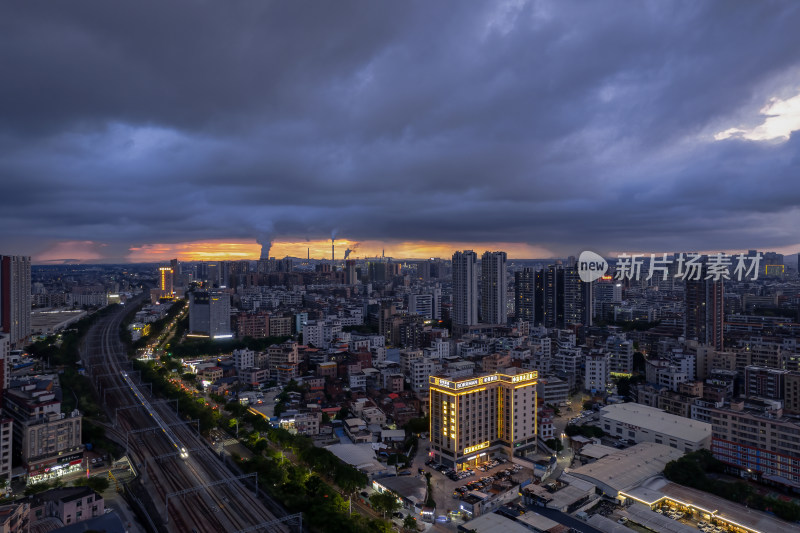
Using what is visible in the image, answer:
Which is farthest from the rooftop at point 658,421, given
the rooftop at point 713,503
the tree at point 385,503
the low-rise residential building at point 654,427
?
the tree at point 385,503

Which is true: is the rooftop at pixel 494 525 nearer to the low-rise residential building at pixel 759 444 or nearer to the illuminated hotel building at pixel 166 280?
the low-rise residential building at pixel 759 444

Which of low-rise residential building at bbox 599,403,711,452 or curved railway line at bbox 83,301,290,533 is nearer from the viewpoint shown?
curved railway line at bbox 83,301,290,533

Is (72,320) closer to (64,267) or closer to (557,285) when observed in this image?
(557,285)

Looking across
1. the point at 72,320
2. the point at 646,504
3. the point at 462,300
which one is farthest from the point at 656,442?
the point at 72,320

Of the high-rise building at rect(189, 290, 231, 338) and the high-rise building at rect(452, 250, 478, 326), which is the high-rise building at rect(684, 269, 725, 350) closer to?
the high-rise building at rect(452, 250, 478, 326)

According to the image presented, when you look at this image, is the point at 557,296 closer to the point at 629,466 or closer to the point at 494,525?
the point at 629,466

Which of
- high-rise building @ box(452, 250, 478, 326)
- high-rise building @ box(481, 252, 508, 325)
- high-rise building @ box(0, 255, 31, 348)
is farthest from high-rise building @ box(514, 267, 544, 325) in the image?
high-rise building @ box(0, 255, 31, 348)

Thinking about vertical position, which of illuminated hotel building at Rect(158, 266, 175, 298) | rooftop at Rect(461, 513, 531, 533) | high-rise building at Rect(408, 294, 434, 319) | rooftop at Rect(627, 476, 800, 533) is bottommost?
rooftop at Rect(627, 476, 800, 533)

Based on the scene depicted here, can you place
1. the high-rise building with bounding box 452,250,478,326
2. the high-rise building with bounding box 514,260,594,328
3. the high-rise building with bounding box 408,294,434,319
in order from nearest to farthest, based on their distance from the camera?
the high-rise building with bounding box 514,260,594,328 → the high-rise building with bounding box 452,250,478,326 → the high-rise building with bounding box 408,294,434,319
